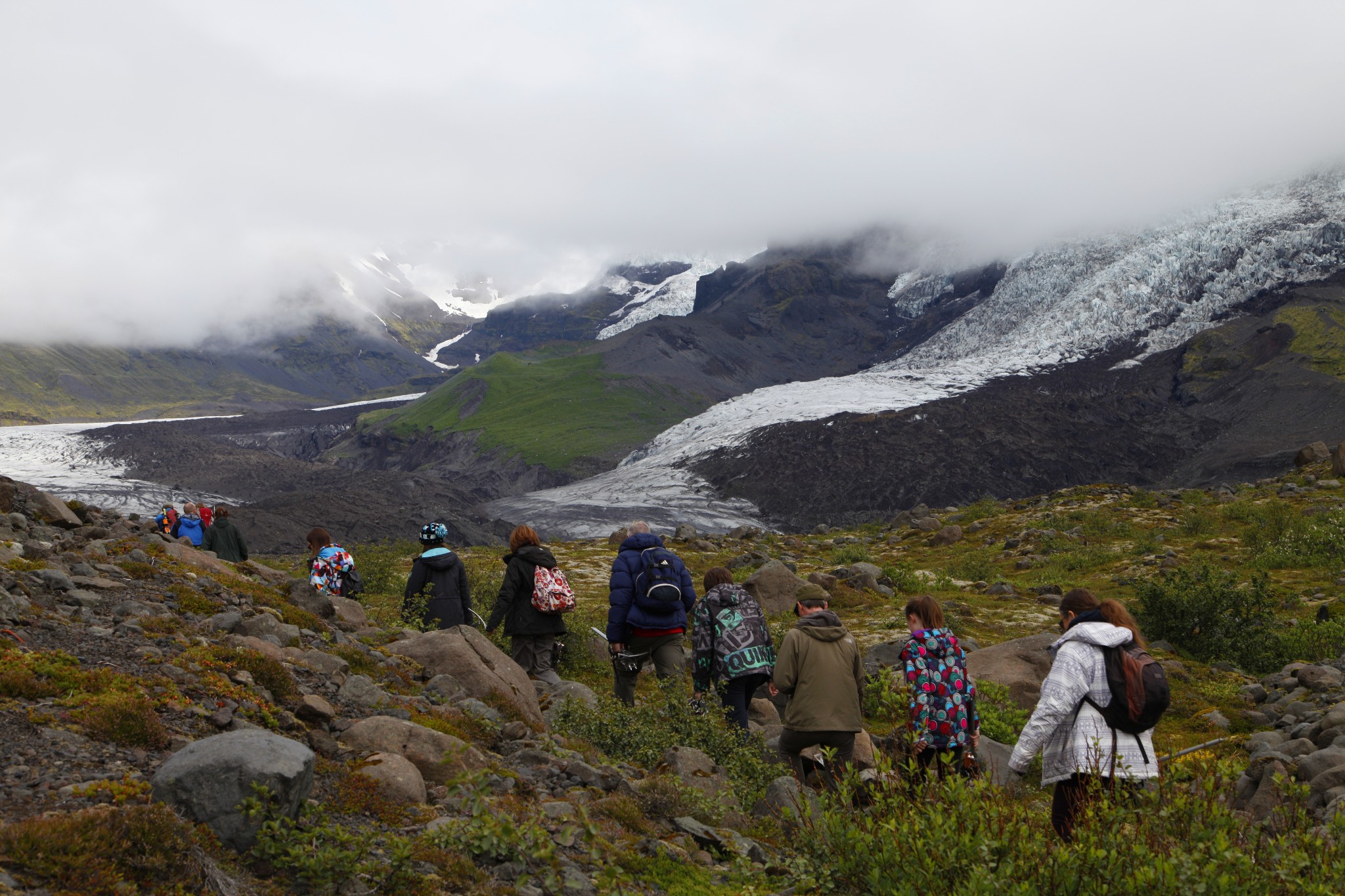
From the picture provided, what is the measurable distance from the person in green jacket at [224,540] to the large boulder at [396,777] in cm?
999

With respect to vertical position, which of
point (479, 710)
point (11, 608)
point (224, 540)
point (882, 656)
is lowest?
point (882, 656)

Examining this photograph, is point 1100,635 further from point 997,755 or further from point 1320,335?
point 1320,335

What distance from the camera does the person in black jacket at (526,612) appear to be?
9805 millimetres

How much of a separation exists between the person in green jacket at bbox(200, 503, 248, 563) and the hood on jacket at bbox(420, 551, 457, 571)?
5.40 m

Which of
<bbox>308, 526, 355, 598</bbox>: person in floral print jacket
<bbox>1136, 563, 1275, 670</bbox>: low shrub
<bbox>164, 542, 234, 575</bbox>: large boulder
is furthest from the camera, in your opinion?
<bbox>1136, 563, 1275, 670</bbox>: low shrub

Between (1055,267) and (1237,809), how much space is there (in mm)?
130508

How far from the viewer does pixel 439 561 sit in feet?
Answer: 34.1

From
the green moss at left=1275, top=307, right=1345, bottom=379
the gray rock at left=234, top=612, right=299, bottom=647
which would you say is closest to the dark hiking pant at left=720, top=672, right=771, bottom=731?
the gray rock at left=234, top=612, right=299, bottom=647

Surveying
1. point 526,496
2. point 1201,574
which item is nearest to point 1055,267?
point 526,496

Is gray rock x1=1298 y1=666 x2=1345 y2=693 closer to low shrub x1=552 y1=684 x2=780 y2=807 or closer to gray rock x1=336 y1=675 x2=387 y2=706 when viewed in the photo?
low shrub x1=552 y1=684 x2=780 y2=807

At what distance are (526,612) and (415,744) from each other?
13.5 ft

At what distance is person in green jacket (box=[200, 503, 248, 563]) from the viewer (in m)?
13.9

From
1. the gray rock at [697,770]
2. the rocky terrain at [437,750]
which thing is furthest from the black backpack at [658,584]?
the gray rock at [697,770]

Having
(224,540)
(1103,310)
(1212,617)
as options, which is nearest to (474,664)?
(224,540)
